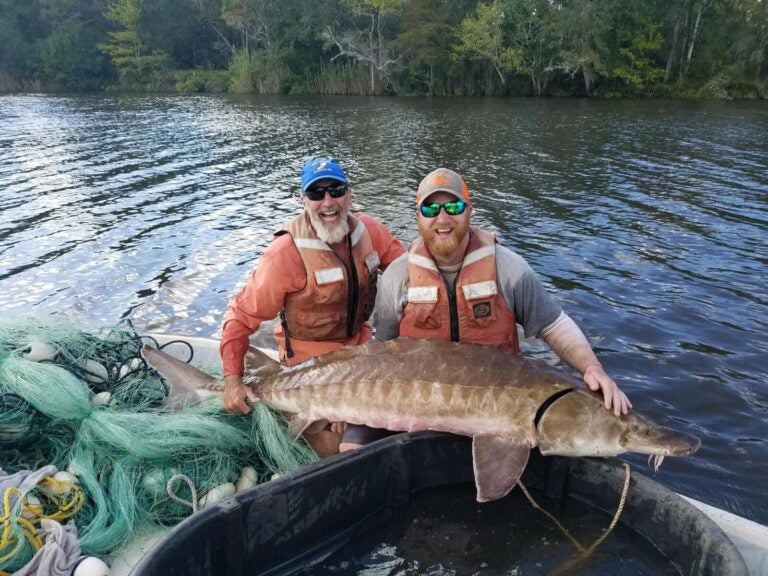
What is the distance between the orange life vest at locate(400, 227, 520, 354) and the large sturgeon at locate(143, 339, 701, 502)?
0.40 metres

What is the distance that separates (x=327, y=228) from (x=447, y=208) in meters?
1.15

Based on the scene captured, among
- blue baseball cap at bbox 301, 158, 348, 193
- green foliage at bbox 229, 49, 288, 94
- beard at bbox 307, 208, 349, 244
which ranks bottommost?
green foliage at bbox 229, 49, 288, 94

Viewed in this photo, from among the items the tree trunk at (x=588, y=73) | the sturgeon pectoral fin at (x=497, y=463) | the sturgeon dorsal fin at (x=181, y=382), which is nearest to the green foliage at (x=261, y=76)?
the tree trunk at (x=588, y=73)

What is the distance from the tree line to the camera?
42438mm

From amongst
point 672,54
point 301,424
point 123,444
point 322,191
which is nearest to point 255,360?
point 301,424

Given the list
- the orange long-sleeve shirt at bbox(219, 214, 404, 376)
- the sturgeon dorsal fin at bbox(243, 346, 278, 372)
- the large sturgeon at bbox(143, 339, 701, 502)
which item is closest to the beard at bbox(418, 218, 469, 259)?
the large sturgeon at bbox(143, 339, 701, 502)

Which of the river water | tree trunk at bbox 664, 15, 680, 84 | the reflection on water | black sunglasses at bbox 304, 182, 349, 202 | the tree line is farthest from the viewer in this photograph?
tree trunk at bbox 664, 15, 680, 84

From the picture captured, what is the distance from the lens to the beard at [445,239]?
14.4 feet

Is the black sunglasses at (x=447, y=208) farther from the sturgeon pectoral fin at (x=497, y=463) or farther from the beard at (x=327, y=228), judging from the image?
the sturgeon pectoral fin at (x=497, y=463)

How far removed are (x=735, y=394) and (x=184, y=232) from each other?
35.6 feet

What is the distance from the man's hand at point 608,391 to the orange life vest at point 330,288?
84.5 inches

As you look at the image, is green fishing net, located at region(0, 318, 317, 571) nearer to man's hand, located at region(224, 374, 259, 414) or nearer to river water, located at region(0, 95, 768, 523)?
man's hand, located at region(224, 374, 259, 414)

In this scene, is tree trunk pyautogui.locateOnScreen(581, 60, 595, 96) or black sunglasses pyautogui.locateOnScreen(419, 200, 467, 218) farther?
tree trunk pyautogui.locateOnScreen(581, 60, 595, 96)

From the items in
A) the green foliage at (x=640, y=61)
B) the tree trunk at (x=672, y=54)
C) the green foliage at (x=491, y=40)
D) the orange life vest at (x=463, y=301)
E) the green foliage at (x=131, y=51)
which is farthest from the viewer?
the green foliage at (x=131, y=51)
